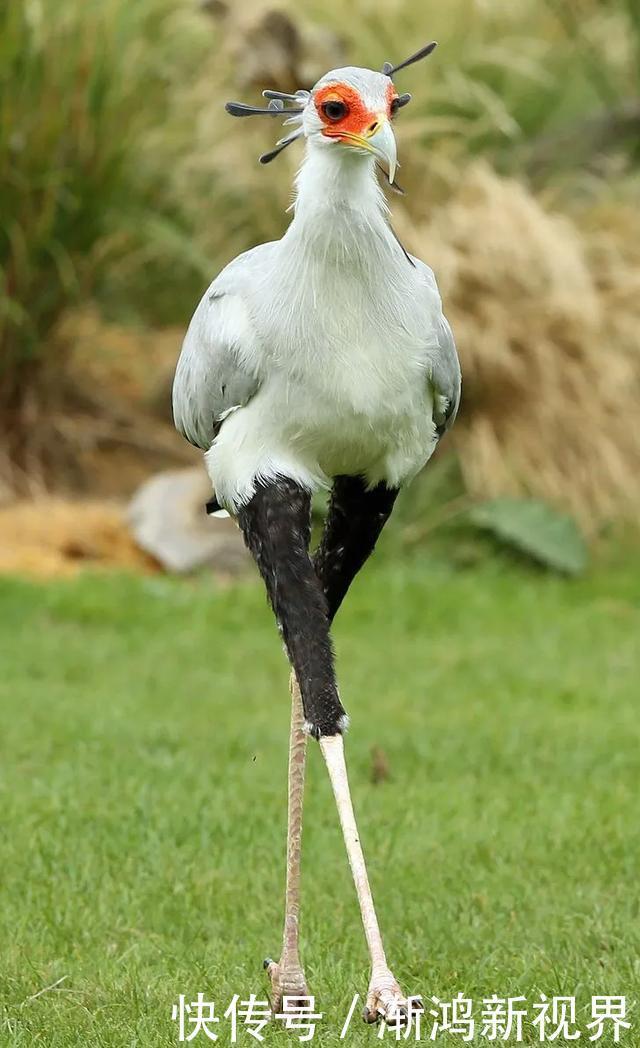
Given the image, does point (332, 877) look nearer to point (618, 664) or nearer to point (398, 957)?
point (398, 957)

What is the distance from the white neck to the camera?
3564 millimetres

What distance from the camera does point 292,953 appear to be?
12.7ft

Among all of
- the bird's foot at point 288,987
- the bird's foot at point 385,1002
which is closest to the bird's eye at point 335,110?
the bird's foot at point 385,1002

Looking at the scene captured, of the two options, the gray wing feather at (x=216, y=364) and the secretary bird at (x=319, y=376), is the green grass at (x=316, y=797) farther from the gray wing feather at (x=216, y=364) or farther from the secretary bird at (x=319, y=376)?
the gray wing feather at (x=216, y=364)

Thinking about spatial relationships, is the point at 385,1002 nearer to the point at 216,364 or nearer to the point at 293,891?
the point at 293,891

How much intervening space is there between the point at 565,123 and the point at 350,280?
→ 8736mm

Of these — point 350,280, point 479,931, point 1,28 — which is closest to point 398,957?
point 479,931

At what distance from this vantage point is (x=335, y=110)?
3.48 meters

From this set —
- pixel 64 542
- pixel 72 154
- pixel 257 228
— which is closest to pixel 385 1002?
pixel 64 542

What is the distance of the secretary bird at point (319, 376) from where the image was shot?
3535 mm

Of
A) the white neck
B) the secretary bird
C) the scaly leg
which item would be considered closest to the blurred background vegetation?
the secretary bird

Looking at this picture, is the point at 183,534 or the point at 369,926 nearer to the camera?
the point at 369,926

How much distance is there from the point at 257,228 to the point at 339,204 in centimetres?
697

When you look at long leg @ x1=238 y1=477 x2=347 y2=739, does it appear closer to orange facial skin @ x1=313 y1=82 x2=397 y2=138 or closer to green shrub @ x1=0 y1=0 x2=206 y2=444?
orange facial skin @ x1=313 y1=82 x2=397 y2=138
